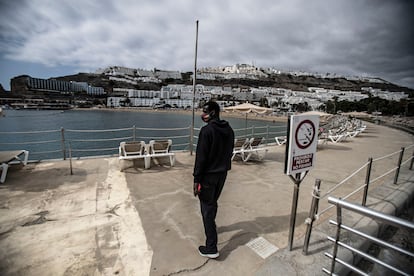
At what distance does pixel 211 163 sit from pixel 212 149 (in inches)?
6.2

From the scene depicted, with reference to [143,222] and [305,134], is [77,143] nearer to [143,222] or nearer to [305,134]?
[143,222]

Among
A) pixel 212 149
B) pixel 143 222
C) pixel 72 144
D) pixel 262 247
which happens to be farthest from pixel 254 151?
pixel 72 144

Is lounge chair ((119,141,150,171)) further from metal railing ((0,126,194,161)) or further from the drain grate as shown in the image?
the drain grate

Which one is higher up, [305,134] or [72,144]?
[305,134]

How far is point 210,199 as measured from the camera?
2.15 meters

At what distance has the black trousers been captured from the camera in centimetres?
212

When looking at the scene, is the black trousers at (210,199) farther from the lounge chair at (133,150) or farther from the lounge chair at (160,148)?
the lounge chair at (160,148)

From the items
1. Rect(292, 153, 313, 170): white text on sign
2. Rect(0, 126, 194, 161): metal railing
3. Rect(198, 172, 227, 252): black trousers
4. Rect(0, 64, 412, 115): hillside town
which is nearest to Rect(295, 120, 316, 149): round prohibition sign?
Rect(292, 153, 313, 170): white text on sign

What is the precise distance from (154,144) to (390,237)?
16.3 feet

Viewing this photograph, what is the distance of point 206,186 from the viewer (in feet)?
6.98

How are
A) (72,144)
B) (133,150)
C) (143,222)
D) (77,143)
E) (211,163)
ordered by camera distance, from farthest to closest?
(72,144) < (77,143) < (133,150) < (143,222) < (211,163)

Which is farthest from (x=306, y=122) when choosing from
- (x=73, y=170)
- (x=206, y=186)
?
(x=73, y=170)

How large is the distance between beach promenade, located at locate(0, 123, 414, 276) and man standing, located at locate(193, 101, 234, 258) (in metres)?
0.35

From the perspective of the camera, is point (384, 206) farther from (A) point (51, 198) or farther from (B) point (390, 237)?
(A) point (51, 198)
